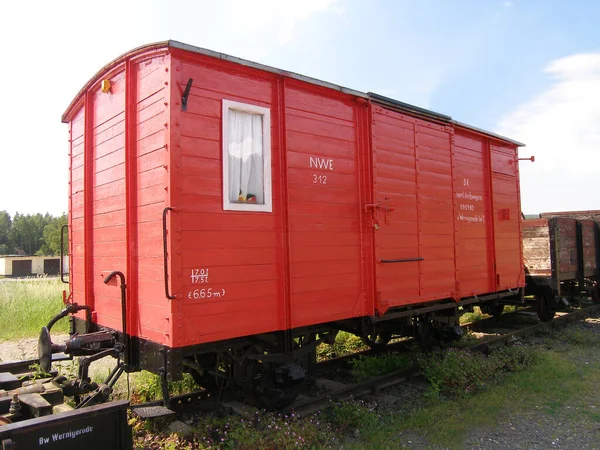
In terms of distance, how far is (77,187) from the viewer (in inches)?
213

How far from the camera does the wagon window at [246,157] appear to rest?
13.5 feet

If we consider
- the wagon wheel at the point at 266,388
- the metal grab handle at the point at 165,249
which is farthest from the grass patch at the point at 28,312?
the metal grab handle at the point at 165,249

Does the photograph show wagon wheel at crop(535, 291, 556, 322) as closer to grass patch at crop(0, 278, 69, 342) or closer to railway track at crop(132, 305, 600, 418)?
railway track at crop(132, 305, 600, 418)

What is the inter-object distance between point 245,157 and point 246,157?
1 cm

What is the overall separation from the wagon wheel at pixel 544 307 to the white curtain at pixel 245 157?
873cm

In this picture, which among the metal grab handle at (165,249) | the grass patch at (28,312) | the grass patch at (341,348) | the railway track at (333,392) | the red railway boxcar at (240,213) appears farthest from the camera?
the grass patch at (28,312)

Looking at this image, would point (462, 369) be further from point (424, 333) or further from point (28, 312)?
point (28, 312)

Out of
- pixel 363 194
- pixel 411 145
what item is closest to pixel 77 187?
pixel 363 194

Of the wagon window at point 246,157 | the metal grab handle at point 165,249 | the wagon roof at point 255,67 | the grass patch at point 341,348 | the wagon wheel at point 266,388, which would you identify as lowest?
the grass patch at point 341,348

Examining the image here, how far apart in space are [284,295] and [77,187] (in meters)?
2.95

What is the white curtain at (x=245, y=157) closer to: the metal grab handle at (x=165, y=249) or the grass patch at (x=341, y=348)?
the metal grab handle at (x=165, y=249)

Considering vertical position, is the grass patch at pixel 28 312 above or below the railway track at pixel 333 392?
above

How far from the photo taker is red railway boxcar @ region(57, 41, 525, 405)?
385cm

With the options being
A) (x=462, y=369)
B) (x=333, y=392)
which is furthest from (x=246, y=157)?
(x=462, y=369)
